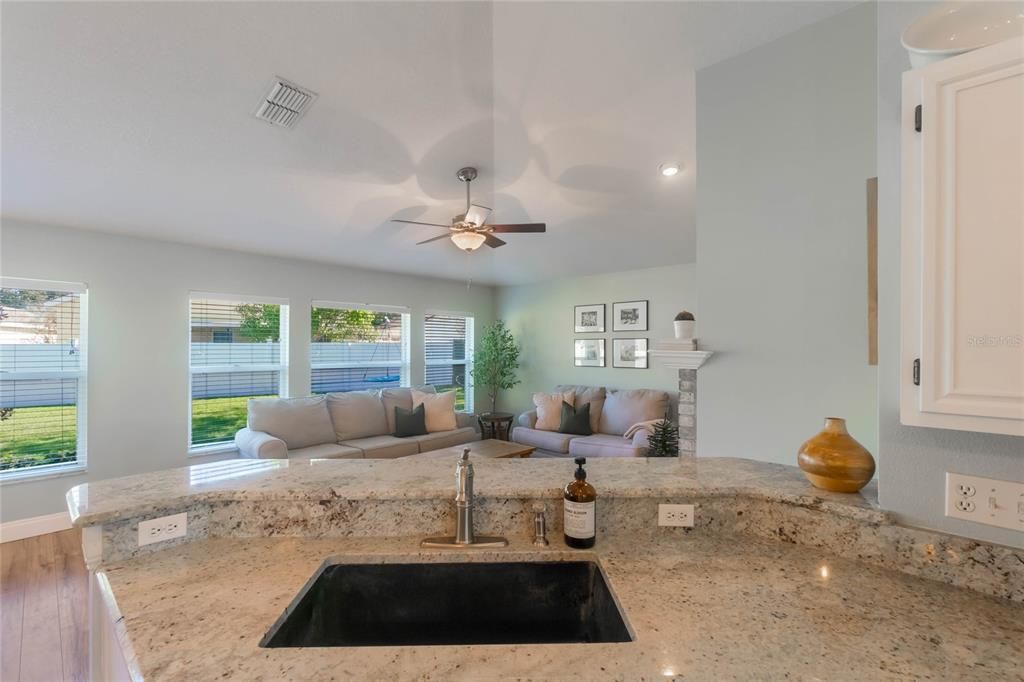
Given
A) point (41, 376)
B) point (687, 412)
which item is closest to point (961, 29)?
point (687, 412)

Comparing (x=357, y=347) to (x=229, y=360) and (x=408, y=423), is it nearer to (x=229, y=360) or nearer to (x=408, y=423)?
(x=408, y=423)

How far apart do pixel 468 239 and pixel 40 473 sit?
3765 millimetres

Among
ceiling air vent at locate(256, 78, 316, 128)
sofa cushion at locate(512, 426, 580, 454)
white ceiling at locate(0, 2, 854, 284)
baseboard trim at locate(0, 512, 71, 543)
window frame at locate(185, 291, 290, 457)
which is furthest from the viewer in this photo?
sofa cushion at locate(512, 426, 580, 454)

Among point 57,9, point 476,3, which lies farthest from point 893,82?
point 57,9

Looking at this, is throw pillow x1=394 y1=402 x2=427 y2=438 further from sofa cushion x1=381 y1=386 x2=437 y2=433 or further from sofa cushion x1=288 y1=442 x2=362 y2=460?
sofa cushion x1=288 y1=442 x2=362 y2=460

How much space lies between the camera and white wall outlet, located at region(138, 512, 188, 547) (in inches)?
45.1

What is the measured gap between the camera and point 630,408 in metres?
5.09

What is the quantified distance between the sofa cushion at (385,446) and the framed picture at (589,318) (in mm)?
2607

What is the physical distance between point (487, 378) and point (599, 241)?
2607 mm

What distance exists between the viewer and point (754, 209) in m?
2.05

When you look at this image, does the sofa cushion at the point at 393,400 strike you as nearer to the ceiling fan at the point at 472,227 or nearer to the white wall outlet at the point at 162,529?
the ceiling fan at the point at 472,227

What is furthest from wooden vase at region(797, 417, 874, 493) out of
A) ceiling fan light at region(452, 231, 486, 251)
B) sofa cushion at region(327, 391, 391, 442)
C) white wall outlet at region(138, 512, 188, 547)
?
sofa cushion at region(327, 391, 391, 442)

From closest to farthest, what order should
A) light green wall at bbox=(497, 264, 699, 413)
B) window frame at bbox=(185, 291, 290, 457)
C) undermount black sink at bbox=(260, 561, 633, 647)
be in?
1. undermount black sink at bbox=(260, 561, 633, 647)
2. window frame at bbox=(185, 291, 290, 457)
3. light green wall at bbox=(497, 264, 699, 413)

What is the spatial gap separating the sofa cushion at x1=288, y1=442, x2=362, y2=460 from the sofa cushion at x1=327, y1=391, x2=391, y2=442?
0.28 metres
